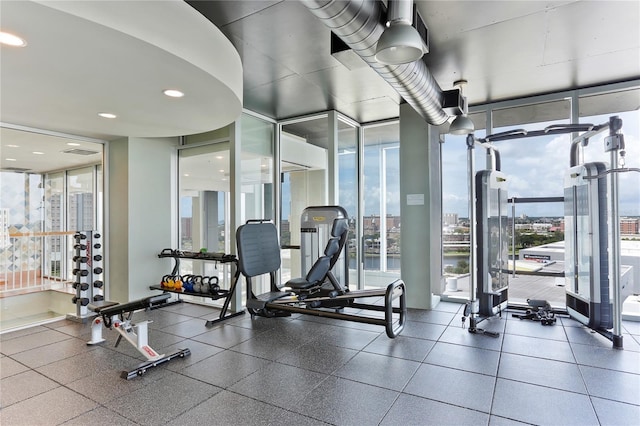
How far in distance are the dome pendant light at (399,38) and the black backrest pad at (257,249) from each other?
8.62ft

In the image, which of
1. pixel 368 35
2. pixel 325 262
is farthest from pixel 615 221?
pixel 368 35

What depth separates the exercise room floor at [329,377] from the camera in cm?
228

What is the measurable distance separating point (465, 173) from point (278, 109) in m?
3.04

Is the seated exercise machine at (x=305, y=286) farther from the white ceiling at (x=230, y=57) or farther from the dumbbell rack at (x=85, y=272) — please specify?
the dumbbell rack at (x=85, y=272)

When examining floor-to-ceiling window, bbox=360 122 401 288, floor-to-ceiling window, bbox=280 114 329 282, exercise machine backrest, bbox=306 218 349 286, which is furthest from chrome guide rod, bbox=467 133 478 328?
floor-to-ceiling window, bbox=280 114 329 282

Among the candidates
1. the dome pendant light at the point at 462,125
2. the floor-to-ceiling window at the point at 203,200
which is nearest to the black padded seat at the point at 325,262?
the dome pendant light at the point at 462,125

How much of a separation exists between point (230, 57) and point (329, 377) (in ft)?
9.11

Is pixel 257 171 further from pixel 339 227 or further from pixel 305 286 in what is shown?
pixel 305 286

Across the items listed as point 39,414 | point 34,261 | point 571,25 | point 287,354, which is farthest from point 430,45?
point 34,261

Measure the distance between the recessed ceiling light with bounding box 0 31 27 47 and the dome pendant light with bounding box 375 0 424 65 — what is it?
213 centimetres

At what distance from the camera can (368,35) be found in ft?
7.77

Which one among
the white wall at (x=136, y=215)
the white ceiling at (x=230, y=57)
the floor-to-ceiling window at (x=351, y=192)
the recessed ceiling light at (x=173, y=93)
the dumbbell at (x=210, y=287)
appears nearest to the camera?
the white ceiling at (x=230, y=57)

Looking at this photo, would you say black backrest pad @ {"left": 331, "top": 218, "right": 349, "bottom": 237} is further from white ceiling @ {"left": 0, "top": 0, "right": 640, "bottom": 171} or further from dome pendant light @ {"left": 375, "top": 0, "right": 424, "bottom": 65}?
dome pendant light @ {"left": 375, "top": 0, "right": 424, "bottom": 65}

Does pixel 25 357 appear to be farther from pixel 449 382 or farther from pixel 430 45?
pixel 430 45
